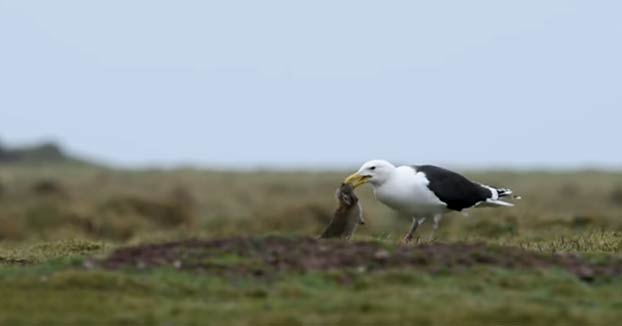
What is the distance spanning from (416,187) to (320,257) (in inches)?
106

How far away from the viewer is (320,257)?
1316cm

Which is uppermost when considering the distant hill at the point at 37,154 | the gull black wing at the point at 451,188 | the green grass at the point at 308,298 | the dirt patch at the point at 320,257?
the gull black wing at the point at 451,188

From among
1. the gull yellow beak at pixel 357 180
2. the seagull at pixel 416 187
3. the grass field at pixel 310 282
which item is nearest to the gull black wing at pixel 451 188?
the seagull at pixel 416 187

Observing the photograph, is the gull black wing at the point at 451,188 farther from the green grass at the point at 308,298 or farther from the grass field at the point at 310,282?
the green grass at the point at 308,298

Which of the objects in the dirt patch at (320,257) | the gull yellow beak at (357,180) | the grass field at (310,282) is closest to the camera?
the grass field at (310,282)

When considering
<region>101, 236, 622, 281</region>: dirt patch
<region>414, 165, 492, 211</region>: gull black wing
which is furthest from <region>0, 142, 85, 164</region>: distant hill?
<region>101, 236, 622, 281</region>: dirt patch

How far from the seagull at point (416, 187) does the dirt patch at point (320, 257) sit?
5.97ft

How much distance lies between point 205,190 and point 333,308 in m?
35.9

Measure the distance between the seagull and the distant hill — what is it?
6388cm

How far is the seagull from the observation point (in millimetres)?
15578

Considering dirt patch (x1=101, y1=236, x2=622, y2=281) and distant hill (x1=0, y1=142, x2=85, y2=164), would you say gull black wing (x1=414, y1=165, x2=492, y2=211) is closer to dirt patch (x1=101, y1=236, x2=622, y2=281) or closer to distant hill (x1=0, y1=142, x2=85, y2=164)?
dirt patch (x1=101, y1=236, x2=622, y2=281)

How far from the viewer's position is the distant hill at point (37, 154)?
79.1 meters

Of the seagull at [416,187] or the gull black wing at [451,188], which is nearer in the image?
the seagull at [416,187]

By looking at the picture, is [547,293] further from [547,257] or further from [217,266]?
[217,266]
